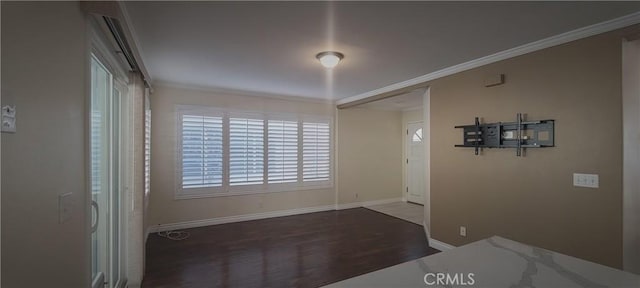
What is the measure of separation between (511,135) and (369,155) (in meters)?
3.80

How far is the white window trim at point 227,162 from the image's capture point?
4.69 m

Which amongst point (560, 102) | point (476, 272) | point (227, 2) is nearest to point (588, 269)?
point (476, 272)

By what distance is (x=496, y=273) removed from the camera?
1.13 m

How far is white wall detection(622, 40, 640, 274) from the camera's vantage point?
→ 2209 millimetres

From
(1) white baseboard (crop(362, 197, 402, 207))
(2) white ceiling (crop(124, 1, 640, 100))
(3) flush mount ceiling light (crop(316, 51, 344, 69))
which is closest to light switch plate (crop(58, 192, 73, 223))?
(2) white ceiling (crop(124, 1, 640, 100))

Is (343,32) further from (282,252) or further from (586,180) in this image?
(282,252)

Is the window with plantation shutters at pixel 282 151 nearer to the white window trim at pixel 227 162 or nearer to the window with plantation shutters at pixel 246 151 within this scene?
the white window trim at pixel 227 162

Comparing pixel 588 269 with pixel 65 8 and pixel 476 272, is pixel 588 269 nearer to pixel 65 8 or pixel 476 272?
pixel 476 272

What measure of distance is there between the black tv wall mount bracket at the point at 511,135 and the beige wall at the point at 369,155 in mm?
3122

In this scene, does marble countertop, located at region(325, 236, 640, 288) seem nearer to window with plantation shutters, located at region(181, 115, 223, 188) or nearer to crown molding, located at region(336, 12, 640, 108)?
crown molding, located at region(336, 12, 640, 108)

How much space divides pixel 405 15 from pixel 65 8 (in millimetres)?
2088

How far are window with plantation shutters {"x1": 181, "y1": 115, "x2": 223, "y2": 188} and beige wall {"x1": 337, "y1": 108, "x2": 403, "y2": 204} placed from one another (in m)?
2.57

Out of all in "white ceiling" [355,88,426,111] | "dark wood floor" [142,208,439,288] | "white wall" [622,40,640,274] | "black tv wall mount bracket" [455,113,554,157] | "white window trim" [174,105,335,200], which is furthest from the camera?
"white ceiling" [355,88,426,111]

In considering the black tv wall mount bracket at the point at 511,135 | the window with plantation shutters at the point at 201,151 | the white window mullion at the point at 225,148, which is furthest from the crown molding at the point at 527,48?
the window with plantation shutters at the point at 201,151
